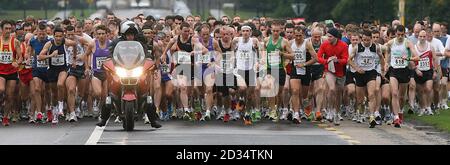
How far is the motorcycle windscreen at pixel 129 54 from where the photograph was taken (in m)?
24.3

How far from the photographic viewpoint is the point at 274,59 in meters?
28.6

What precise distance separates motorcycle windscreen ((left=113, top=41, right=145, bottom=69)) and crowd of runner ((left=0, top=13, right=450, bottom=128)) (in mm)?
3118

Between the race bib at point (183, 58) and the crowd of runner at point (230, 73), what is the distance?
19 mm

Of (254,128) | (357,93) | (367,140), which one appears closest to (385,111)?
(357,93)

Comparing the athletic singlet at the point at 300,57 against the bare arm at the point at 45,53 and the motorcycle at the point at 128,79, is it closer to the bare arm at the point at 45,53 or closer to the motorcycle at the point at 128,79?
the motorcycle at the point at 128,79

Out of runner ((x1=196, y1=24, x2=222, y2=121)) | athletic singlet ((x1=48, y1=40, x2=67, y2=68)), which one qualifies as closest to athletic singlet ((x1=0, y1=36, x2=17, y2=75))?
athletic singlet ((x1=48, y1=40, x2=67, y2=68))

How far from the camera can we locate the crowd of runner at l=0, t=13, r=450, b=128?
2794 centimetres

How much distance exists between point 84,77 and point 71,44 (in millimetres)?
961

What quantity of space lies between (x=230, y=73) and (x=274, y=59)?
0.94 metres

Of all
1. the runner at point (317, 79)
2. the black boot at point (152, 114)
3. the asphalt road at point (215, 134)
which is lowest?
the asphalt road at point (215, 134)

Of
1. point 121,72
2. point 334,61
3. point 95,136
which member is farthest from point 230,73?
point 95,136

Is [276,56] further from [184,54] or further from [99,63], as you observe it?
[99,63]

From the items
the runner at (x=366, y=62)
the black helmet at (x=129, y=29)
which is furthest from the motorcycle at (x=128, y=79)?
the runner at (x=366, y=62)
